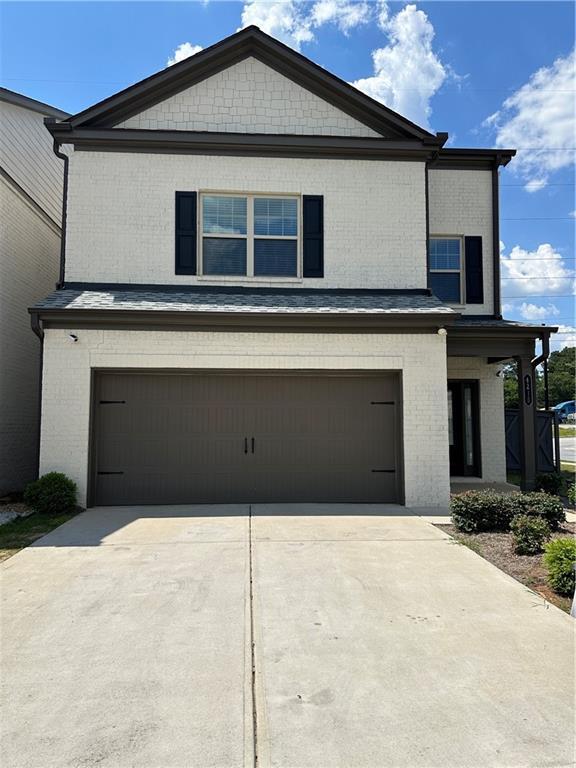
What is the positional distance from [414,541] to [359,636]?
9.98 feet

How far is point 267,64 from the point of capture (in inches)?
426

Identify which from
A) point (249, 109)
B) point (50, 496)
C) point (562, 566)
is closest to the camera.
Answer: point (562, 566)

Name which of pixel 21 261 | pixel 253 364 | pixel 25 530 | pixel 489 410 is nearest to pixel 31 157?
pixel 21 261

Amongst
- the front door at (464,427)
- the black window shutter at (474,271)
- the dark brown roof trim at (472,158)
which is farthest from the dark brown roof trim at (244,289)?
the dark brown roof trim at (472,158)

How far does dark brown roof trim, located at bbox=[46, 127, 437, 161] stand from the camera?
10.2 meters

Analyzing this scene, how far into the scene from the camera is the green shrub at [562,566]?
16.9ft

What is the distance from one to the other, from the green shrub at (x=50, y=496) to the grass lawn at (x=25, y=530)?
13 centimetres

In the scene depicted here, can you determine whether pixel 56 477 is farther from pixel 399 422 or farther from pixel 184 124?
pixel 184 124

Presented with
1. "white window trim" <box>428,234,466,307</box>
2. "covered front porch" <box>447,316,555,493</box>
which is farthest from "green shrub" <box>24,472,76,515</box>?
"white window trim" <box>428,234,466,307</box>

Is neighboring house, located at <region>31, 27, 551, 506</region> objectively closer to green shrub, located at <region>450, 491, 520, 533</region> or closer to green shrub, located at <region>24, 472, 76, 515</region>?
green shrub, located at <region>24, 472, 76, 515</region>

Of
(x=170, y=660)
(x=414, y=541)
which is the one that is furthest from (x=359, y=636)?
(x=414, y=541)

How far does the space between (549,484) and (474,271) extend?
4.97m

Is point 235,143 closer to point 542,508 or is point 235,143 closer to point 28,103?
point 28,103

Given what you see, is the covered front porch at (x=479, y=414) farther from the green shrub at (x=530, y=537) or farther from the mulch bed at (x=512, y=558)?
the green shrub at (x=530, y=537)
